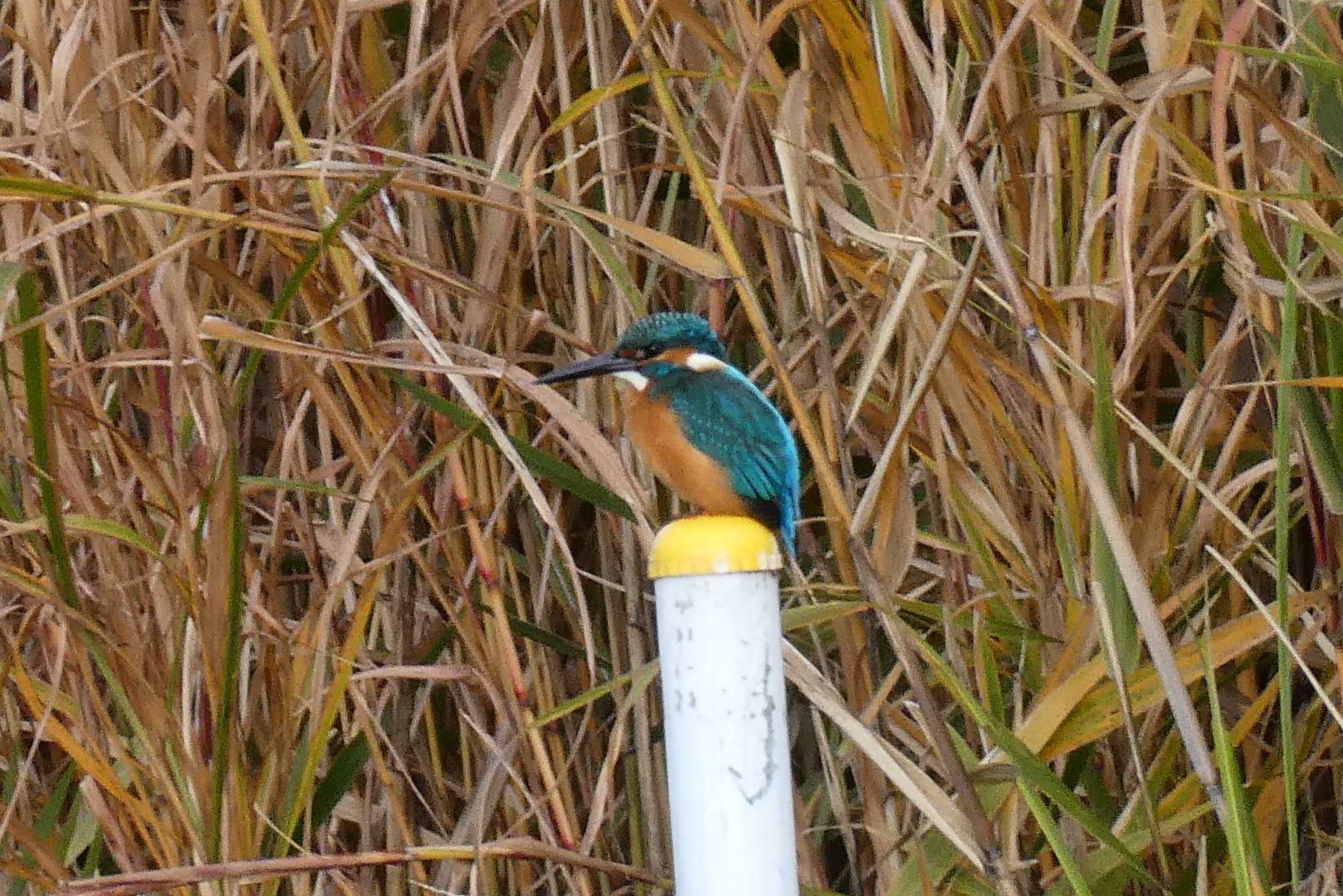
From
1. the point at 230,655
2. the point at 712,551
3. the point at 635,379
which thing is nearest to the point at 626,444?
the point at 635,379

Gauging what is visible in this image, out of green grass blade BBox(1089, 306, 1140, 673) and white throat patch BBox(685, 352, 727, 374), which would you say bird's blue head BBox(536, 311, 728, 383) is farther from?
green grass blade BBox(1089, 306, 1140, 673)

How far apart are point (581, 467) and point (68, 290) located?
462 millimetres

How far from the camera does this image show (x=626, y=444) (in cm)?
125

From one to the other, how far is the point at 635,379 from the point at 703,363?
69 mm

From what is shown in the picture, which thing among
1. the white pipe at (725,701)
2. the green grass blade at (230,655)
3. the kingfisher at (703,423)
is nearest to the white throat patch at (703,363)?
the kingfisher at (703,423)

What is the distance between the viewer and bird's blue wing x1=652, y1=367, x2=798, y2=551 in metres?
0.95

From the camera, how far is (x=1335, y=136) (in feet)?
3.48

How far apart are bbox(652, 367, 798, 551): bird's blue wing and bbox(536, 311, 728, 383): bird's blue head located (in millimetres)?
15

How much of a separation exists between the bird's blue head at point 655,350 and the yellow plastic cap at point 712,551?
20 centimetres

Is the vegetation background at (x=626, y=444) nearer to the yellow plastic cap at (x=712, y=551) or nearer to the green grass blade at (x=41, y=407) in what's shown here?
the green grass blade at (x=41, y=407)

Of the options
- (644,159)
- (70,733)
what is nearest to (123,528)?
(70,733)

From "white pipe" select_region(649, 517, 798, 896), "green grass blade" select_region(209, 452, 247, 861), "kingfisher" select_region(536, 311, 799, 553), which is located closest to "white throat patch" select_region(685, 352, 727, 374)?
"kingfisher" select_region(536, 311, 799, 553)

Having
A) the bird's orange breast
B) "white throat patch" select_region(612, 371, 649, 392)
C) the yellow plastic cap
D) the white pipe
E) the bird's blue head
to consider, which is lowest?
the white pipe

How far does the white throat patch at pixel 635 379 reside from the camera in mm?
1028
